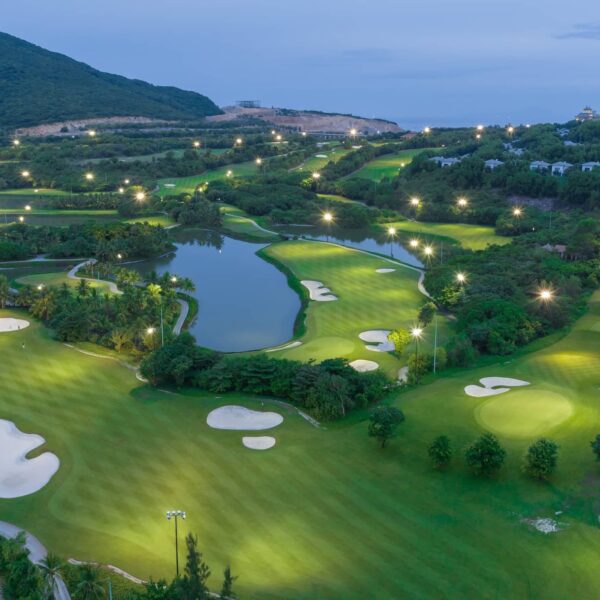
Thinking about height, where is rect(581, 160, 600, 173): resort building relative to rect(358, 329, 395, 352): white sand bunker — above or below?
above

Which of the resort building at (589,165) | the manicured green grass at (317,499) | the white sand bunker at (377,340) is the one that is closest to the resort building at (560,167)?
the resort building at (589,165)

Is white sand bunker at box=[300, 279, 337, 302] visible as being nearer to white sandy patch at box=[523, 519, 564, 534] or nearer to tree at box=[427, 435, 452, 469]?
tree at box=[427, 435, 452, 469]

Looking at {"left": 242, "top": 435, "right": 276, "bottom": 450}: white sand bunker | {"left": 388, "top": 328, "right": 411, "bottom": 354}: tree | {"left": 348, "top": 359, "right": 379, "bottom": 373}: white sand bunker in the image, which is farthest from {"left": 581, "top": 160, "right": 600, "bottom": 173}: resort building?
{"left": 242, "top": 435, "right": 276, "bottom": 450}: white sand bunker

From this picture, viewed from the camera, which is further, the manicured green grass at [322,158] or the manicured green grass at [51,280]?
the manicured green grass at [322,158]

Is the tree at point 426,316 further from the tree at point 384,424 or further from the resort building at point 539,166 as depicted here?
the resort building at point 539,166

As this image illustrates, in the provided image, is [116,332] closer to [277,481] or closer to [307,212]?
[277,481]

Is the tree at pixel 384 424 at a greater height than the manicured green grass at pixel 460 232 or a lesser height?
lesser

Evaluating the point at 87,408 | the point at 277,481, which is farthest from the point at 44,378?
the point at 277,481
